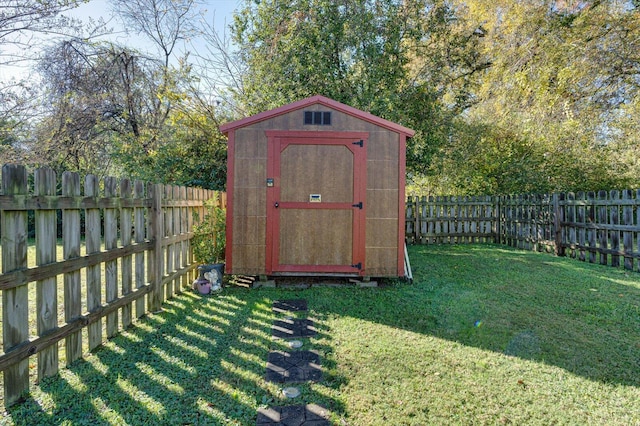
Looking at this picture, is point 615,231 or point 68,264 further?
point 615,231

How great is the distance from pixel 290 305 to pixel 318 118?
2495 millimetres

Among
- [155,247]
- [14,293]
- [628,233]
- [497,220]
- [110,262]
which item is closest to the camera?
[14,293]

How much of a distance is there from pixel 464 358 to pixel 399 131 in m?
3.13

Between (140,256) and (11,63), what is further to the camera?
(11,63)

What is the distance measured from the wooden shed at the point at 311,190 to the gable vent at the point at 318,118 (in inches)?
0.5

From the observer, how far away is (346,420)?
1961 mm

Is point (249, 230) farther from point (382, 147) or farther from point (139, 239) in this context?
point (382, 147)

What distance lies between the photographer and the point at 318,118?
498 centimetres

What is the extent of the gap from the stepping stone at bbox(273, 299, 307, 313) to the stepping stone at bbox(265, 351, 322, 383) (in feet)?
3.63

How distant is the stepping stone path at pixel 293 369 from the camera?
6.44 ft

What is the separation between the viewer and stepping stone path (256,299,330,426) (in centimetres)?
196

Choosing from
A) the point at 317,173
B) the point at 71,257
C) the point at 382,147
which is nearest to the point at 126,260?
the point at 71,257

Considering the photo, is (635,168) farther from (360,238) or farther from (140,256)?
(140,256)

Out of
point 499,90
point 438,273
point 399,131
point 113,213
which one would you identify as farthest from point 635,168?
point 113,213
